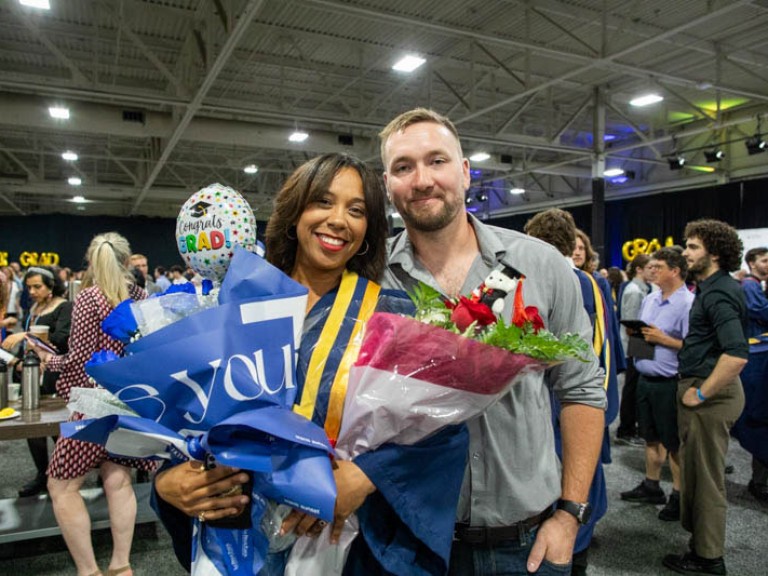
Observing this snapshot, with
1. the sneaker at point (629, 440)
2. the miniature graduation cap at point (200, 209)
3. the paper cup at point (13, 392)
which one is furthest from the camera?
the sneaker at point (629, 440)

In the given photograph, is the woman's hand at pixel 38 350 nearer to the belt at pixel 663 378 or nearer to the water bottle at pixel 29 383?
the water bottle at pixel 29 383

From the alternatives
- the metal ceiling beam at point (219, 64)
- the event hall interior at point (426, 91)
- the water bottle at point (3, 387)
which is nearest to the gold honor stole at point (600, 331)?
the event hall interior at point (426, 91)

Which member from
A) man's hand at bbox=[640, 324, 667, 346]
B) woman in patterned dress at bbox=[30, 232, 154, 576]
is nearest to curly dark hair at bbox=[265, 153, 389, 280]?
woman in patterned dress at bbox=[30, 232, 154, 576]

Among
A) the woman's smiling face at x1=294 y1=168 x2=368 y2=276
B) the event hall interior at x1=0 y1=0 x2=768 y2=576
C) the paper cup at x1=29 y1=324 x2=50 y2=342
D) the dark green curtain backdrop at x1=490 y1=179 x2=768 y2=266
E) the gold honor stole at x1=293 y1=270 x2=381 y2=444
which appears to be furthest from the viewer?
the dark green curtain backdrop at x1=490 y1=179 x2=768 y2=266

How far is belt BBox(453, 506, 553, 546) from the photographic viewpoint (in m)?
1.19

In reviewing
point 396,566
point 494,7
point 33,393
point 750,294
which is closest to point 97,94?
point 494,7

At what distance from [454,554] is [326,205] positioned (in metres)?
0.77

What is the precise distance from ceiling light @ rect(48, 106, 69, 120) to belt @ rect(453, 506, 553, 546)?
30.8 ft

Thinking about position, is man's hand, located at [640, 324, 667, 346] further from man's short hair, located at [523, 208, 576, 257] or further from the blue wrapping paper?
the blue wrapping paper

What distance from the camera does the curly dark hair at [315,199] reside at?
118cm

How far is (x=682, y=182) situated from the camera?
1366 cm

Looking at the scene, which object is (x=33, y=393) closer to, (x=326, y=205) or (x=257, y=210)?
(x=326, y=205)

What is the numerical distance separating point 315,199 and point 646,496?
3.34m

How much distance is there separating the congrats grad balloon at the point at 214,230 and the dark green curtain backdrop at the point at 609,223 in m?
12.0
